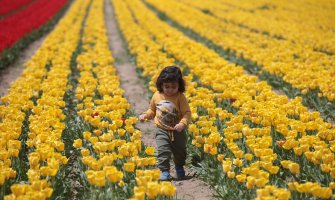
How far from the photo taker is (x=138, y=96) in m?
8.84

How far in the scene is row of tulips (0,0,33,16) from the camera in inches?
1013

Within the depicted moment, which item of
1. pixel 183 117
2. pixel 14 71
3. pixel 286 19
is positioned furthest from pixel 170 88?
pixel 286 19

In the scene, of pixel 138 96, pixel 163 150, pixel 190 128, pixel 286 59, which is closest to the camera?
pixel 163 150

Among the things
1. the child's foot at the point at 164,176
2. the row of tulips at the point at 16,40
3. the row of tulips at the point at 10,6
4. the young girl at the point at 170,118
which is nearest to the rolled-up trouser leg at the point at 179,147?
the young girl at the point at 170,118

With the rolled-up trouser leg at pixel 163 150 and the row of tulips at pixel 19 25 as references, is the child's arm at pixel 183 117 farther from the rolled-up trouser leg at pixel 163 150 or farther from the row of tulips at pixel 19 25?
the row of tulips at pixel 19 25

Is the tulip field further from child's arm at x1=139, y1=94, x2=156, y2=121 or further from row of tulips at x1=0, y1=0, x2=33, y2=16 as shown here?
row of tulips at x1=0, y1=0, x2=33, y2=16

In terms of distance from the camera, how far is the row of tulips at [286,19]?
1441 centimetres

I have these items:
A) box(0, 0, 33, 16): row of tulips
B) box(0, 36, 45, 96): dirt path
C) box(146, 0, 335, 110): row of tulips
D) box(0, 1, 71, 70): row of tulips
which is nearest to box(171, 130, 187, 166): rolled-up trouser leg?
box(146, 0, 335, 110): row of tulips

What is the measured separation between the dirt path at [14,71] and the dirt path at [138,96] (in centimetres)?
277

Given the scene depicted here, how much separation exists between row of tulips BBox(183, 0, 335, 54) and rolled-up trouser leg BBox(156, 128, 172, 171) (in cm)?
860

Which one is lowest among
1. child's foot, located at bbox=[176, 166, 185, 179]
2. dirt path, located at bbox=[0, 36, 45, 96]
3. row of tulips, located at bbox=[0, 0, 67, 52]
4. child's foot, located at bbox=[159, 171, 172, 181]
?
child's foot, located at bbox=[176, 166, 185, 179]

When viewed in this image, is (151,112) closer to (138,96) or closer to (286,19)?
(138,96)

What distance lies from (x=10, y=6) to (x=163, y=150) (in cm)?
2598

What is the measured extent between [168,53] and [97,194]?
8827 mm
